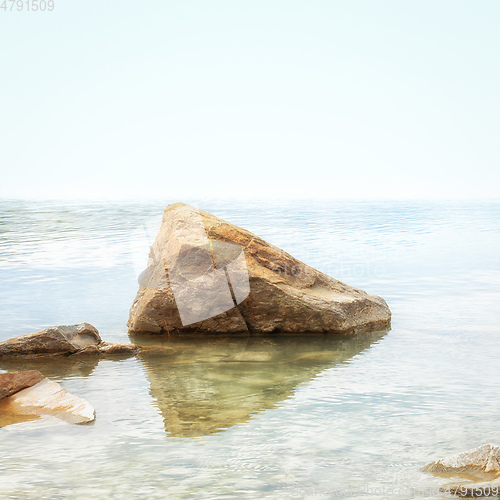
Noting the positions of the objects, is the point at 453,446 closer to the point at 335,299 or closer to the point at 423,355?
the point at 423,355

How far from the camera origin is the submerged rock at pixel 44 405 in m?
4.37

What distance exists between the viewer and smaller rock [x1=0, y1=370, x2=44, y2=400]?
470 cm

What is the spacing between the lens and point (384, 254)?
1445 cm

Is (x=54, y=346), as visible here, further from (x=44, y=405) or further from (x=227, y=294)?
(x=227, y=294)

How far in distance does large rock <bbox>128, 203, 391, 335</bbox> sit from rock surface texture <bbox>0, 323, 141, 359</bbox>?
815 millimetres

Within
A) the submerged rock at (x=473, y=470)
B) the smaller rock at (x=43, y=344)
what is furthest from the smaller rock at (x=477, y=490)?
the smaller rock at (x=43, y=344)

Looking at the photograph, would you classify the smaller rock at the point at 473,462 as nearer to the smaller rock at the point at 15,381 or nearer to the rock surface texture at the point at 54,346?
the smaller rock at the point at 15,381

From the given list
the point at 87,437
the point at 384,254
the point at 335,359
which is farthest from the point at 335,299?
the point at 384,254

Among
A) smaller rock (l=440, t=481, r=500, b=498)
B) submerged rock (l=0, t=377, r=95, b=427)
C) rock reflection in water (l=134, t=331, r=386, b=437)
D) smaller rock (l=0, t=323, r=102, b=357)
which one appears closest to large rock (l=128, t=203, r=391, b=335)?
rock reflection in water (l=134, t=331, r=386, b=437)

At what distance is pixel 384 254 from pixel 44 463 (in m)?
11.6

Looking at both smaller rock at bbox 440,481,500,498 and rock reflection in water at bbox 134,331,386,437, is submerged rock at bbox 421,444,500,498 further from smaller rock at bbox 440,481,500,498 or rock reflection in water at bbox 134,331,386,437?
rock reflection in water at bbox 134,331,386,437

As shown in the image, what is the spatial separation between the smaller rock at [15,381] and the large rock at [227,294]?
2147 millimetres

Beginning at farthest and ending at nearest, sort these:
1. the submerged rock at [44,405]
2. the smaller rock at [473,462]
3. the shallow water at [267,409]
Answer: the submerged rock at [44,405], the shallow water at [267,409], the smaller rock at [473,462]

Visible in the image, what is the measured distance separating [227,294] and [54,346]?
1834 mm
